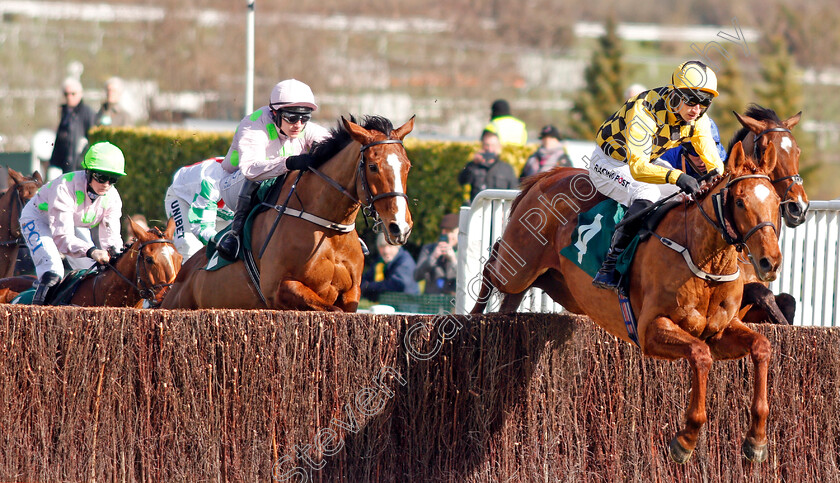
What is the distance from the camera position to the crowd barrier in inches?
290

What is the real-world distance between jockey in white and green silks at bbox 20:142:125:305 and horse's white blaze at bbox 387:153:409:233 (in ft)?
7.90

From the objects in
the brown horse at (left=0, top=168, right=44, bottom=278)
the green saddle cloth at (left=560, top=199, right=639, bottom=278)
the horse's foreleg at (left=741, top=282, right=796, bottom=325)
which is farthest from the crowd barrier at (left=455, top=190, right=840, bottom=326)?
the brown horse at (left=0, top=168, right=44, bottom=278)

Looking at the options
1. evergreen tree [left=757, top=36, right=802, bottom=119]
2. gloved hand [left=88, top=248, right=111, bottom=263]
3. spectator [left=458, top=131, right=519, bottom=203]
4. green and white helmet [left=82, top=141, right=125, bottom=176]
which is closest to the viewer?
green and white helmet [left=82, top=141, right=125, bottom=176]

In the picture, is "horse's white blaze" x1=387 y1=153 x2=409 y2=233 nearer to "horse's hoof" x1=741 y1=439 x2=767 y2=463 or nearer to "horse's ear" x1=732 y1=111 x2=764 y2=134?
"horse's hoof" x1=741 y1=439 x2=767 y2=463

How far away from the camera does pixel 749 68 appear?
38.2m

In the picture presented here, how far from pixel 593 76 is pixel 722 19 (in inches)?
871

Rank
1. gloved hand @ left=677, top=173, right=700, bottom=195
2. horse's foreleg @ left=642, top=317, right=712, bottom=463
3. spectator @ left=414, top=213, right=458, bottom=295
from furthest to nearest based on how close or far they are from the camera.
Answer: spectator @ left=414, top=213, right=458, bottom=295
gloved hand @ left=677, top=173, right=700, bottom=195
horse's foreleg @ left=642, top=317, right=712, bottom=463

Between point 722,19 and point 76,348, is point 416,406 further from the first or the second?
point 722,19

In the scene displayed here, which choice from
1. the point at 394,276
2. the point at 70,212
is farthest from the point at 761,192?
the point at 394,276

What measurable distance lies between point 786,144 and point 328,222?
2851 millimetres

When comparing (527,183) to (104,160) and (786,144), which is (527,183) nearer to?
(786,144)

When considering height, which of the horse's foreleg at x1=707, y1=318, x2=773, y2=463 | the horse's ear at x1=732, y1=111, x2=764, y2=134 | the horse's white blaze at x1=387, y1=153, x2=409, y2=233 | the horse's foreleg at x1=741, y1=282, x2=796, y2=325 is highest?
the horse's ear at x1=732, y1=111, x2=764, y2=134

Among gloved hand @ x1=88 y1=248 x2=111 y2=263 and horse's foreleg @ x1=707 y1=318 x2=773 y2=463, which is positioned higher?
gloved hand @ x1=88 y1=248 x2=111 y2=263

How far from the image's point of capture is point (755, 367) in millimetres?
4746
